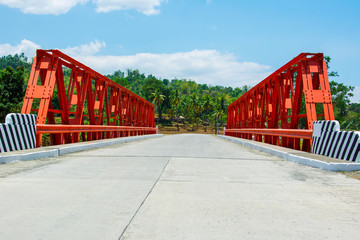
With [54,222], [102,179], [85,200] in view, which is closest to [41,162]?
[102,179]

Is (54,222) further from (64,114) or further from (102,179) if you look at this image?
(64,114)

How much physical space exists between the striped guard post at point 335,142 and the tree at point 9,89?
43.6 meters

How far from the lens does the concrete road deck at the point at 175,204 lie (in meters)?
3.35

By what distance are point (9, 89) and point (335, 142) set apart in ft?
151

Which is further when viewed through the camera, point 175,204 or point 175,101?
point 175,101

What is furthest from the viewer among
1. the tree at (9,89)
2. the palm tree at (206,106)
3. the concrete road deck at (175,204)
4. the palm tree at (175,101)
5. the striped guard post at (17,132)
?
the palm tree at (206,106)

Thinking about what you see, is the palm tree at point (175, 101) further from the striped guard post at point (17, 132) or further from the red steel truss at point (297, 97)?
the striped guard post at point (17, 132)

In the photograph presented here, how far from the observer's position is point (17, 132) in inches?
380

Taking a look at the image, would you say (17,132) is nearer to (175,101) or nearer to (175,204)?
(175,204)

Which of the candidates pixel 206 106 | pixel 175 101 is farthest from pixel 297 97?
pixel 206 106

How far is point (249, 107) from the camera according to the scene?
26281 mm

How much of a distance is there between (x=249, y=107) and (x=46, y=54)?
58.2 feet

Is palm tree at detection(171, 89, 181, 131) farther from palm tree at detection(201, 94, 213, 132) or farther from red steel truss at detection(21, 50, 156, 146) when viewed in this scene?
red steel truss at detection(21, 50, 156, 146)

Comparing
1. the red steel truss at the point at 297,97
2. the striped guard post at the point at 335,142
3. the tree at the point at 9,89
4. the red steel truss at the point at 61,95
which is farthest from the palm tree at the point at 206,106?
the striped guard post at the point at 335,142
